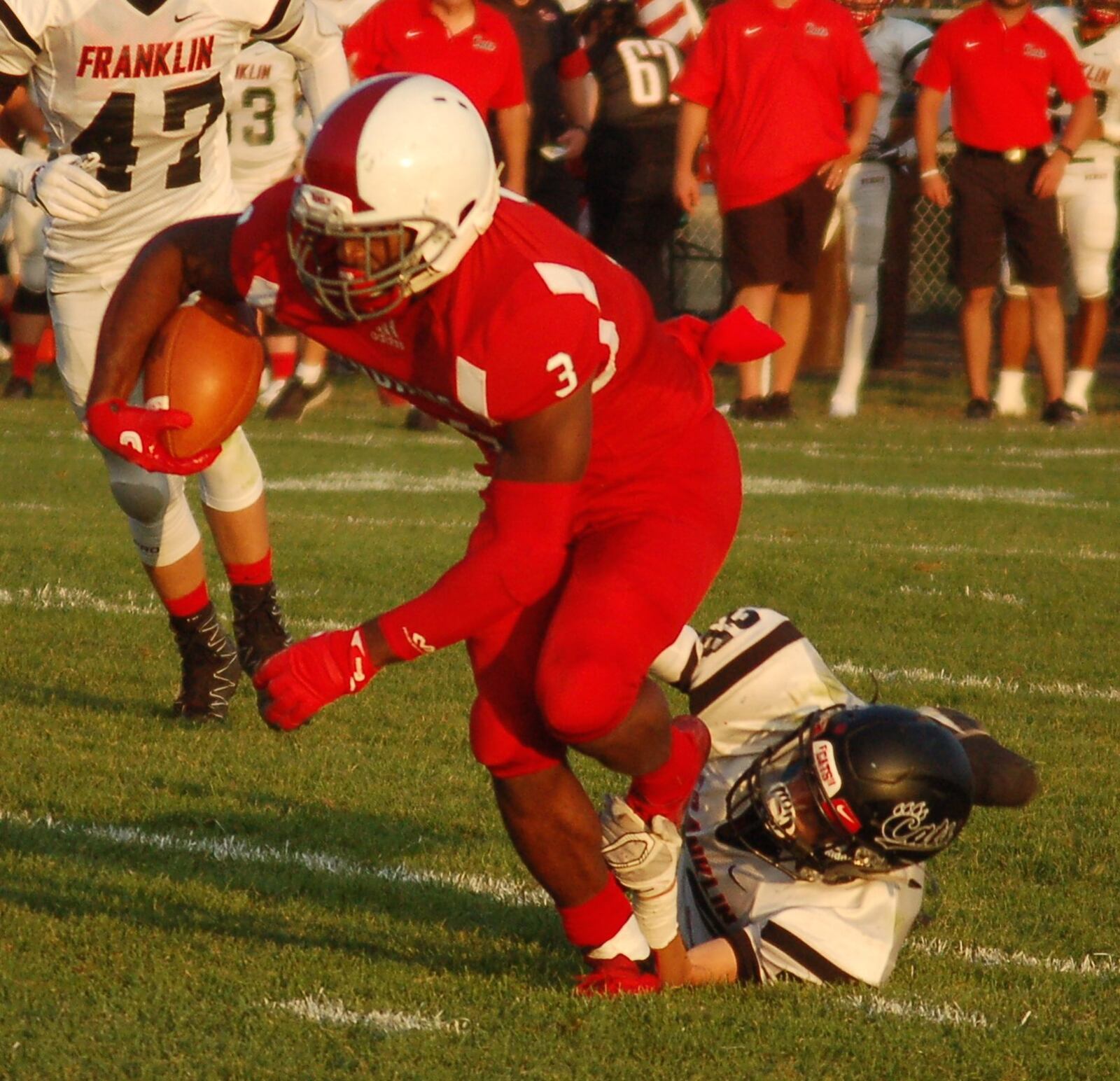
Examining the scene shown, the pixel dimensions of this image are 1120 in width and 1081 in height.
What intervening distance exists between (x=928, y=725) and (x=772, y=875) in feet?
1.30

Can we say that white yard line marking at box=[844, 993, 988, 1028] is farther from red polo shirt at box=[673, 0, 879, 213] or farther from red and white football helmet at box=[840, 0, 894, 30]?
red and white football helmet at box=[840, 0, 894, 30]

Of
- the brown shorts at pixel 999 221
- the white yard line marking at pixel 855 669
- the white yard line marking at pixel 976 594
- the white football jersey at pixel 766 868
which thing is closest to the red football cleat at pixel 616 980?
the white football jersey at pixel 766 868

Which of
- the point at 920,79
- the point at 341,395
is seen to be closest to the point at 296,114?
the point at 341,395

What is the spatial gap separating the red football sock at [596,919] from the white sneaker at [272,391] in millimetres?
7680

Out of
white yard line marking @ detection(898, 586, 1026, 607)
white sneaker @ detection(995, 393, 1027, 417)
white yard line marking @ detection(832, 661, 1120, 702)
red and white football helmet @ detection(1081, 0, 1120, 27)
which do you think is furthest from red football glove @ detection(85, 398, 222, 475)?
red and white football helmet @ detection(1081, 0, 1120, 27)

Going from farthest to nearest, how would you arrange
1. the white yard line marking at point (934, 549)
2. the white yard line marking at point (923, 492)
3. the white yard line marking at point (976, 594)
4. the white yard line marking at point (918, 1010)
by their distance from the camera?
1. the white yard line marking at point (923, 492)
2. the white yard line marking at point (934, 549)
3. the white yard line marking at point (976, 594)
4. the white yard line marking at point (918, 1010)

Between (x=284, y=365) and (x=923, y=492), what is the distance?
398 centimetres

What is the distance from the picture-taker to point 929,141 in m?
10.6

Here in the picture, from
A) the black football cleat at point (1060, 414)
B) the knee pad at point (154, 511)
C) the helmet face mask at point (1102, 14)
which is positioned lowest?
the black football cleat at point (1060, 414)

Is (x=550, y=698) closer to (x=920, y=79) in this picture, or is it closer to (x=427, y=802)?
(x=427, y=802)

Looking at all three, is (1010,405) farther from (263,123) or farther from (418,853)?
(418,853)

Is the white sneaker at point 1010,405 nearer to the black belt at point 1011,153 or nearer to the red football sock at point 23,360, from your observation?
the black belt at point 1011,153

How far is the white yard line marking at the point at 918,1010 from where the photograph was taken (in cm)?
313

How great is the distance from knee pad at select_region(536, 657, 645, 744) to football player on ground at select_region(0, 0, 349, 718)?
2.05 m
